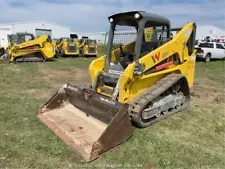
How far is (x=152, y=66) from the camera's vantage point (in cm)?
445

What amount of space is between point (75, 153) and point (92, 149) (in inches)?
14.2

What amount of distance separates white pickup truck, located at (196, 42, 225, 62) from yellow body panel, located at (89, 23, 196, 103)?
11968 millimetres

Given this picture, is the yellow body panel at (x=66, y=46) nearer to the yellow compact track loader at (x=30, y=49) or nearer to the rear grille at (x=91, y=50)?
the rear grille at (x=91, y=50)

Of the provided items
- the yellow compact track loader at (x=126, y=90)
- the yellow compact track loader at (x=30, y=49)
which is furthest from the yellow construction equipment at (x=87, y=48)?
the yellow compact track loader at (x=126, y=90)

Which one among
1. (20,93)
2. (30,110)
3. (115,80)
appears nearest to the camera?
(115,80)

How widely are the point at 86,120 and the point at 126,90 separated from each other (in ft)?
3.20

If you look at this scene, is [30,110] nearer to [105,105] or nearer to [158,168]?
[105,105]

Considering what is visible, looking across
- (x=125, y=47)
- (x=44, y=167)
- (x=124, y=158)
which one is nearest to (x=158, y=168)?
(x=124, y=158)

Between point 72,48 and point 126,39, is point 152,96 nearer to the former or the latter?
point 126,39

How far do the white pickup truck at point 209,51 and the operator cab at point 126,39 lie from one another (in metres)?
12.8

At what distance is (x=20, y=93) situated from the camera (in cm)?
666

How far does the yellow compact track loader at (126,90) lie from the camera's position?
3.66 m

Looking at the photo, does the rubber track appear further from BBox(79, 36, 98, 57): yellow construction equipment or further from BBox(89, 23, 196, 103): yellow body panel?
Result: BBox(79, 36, 98, 57): yellow construction equipment

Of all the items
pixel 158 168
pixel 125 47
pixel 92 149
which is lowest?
pixel 158 168
